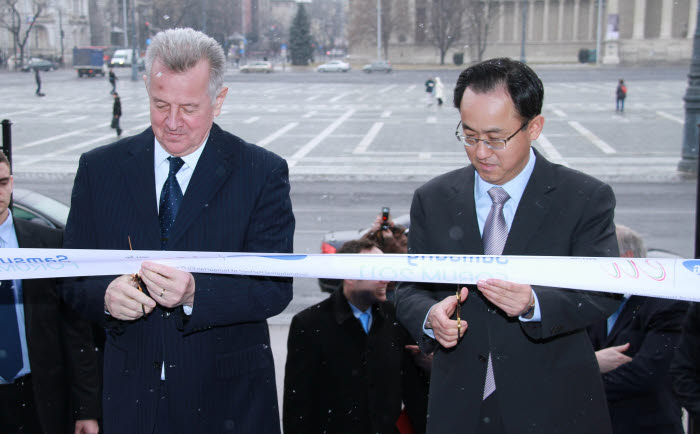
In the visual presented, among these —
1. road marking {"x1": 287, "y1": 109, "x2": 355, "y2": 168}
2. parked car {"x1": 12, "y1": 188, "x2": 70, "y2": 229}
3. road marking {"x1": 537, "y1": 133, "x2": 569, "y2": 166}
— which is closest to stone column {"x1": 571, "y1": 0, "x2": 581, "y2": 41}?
road marking {"x1": 287, "y1": 109, "x2": 355, "y2": 168}

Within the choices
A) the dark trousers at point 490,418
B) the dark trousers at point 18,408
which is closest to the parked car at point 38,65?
the dark trousers at point 18,408

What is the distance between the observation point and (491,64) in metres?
2.38

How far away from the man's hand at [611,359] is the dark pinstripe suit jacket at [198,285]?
1.56 metres

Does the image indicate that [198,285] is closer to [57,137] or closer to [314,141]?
[314,141]

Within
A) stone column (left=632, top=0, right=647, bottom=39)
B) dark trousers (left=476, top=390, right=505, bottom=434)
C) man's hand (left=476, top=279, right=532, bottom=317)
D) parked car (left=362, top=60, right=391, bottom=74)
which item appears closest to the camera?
man's hand (left=476, top=279, right=532, bottom=317)

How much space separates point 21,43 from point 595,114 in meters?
28.0

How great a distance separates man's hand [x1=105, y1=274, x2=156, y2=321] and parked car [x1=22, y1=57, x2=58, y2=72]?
155 feet

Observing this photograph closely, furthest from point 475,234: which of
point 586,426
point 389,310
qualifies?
point 389,310

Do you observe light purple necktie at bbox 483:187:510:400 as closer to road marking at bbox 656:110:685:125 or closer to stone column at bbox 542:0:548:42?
road marking at bbox 656:110:685:125

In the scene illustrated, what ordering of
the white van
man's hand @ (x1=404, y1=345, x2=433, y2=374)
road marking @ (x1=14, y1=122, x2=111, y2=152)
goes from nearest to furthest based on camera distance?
man's hand @ (x1=404, y1=345, x2=433, y2=374), road marking @ (x1=14, y1=122, x2=111, y2=152), the white van

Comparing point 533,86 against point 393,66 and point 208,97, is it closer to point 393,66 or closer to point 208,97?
point 208,97

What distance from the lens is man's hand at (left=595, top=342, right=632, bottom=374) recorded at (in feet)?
→ 10.5

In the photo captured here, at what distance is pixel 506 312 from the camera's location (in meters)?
2.25

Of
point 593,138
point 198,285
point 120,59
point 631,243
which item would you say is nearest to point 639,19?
point 120,59
